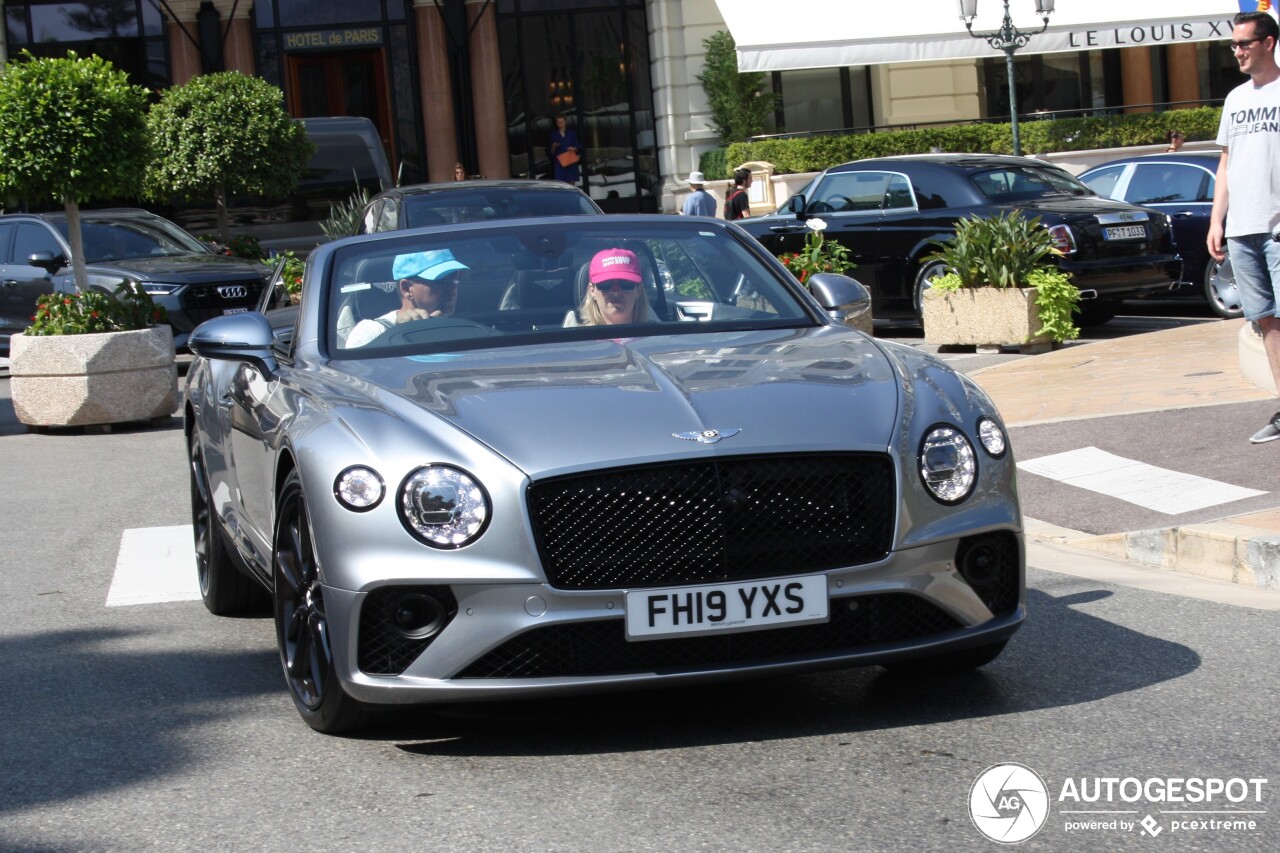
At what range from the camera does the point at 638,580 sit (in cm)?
447

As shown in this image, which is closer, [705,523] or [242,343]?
[705,523]

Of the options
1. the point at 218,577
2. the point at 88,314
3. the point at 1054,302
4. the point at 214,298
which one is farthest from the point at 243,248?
the point at 218,577

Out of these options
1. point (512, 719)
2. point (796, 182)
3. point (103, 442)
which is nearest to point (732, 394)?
point (512, 719)

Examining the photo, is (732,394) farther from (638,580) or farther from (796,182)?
(796,182)

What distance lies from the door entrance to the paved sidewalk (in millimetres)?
22457

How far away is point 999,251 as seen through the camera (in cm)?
1486

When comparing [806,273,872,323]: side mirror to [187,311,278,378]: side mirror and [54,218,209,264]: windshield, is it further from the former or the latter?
[54,218,209,264]: windshield

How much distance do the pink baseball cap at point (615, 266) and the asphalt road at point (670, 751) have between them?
142cm

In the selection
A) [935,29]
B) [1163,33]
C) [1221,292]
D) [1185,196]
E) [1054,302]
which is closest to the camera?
[1054,302]

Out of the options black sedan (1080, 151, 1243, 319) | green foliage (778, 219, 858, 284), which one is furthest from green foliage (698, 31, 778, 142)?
green foliage (778, 219, 858, 284)

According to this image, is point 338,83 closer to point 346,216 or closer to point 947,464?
point 346,216

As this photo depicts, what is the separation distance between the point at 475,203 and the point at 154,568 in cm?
590

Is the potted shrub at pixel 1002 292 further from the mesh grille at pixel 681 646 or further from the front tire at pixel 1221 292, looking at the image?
the mesh grille at pixel 681 646

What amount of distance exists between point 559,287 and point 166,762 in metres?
2.02
